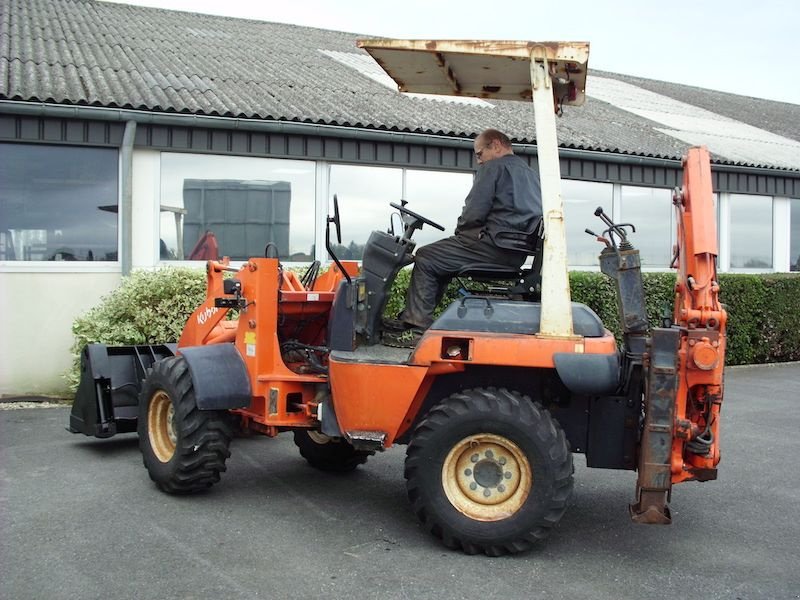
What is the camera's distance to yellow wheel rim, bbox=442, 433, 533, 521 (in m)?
4.72

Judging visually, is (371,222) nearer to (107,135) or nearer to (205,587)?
(107,135)

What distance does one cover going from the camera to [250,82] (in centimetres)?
1233

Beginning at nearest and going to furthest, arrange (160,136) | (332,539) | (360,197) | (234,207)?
(332,539) → (160,136) → (234,207) → (360,197)

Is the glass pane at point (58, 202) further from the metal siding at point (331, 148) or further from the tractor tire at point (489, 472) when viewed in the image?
the tractor tire at point (489, 472)

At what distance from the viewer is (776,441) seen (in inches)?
317

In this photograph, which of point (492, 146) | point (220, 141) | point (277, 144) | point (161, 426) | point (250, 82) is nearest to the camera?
point (492, 146)

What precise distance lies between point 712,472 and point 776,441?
3798mm

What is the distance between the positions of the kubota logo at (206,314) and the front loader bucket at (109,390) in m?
0.81

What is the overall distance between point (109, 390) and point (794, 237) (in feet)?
44.0

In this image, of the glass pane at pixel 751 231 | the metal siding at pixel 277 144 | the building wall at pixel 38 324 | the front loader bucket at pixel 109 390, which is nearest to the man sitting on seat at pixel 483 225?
the front loader bucket at pixel 109 390

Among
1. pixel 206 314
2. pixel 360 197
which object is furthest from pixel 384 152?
pixel 206 314

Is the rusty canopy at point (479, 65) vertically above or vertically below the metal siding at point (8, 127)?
below

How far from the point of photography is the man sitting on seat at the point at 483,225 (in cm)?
523

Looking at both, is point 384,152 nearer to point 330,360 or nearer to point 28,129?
point 28,129
